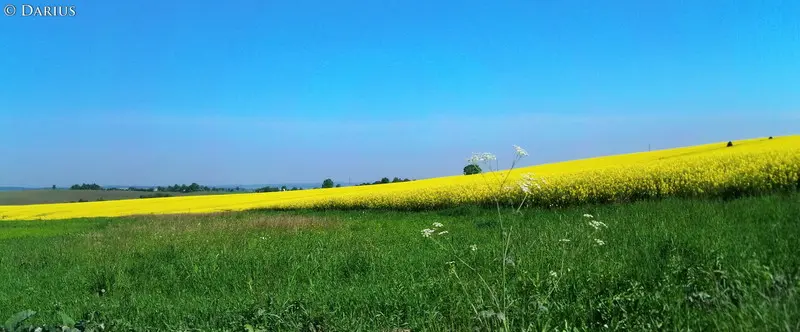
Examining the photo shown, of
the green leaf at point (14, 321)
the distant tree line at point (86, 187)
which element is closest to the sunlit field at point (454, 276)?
the green leaf at point (14, 321)

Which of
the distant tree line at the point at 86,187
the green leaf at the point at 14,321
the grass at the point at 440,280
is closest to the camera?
the grass at the point at 440,280

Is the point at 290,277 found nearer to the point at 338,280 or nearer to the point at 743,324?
the point at 338,280

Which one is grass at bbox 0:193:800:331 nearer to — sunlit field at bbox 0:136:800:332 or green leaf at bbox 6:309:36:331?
sunlit field at bbox 0:136:800:332

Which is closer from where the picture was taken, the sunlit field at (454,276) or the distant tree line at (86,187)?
the sunlit field at (454,276)

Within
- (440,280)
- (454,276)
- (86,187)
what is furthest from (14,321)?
(86,187)

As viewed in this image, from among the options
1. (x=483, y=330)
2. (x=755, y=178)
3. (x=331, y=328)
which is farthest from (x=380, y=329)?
(x=755, y=178)

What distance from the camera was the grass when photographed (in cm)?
388

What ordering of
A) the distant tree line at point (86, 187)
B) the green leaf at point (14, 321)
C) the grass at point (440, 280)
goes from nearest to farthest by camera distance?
the grass at point (440, 280), the green leaf at point (14, 321), the distant tree line at point (86, 187)

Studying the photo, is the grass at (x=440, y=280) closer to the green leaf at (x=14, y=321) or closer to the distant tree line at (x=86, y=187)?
the green leaf at (x=14, y=321)

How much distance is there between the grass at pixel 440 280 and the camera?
3883mm

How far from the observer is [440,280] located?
225 inches

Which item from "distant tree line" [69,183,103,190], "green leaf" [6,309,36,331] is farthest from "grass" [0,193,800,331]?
"distant tree line" [69,183,103,190]

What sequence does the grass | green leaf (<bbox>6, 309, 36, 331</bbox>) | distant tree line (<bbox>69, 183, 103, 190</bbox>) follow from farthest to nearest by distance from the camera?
distant tree line (<bbox>69, 183, 103, 190</bbox>) → green leaf (<bbox>6, 309, 36, 331</bbox>) → the grass

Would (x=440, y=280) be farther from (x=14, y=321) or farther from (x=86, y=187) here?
(x=86, y=187)
